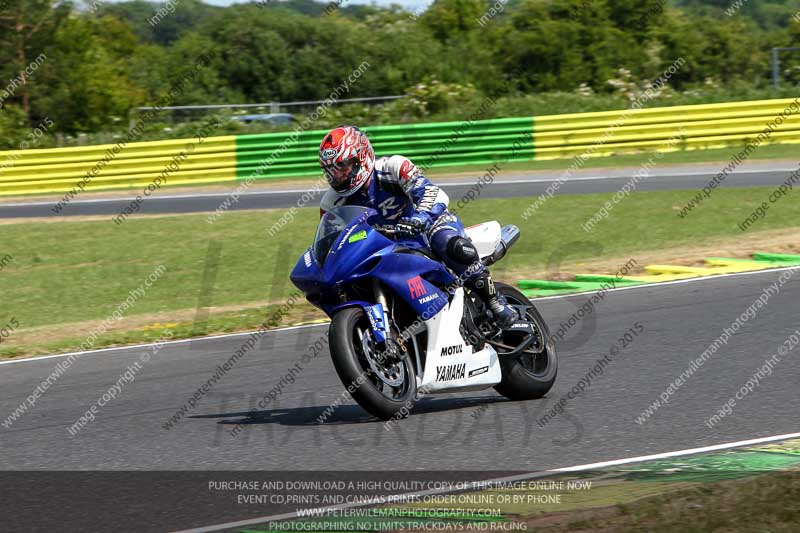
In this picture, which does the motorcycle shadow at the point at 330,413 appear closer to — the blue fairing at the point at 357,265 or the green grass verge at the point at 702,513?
the blue fairing at the point at 357,265

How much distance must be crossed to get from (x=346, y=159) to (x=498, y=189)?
16.1 m

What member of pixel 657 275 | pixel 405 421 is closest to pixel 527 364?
pixel 405 421

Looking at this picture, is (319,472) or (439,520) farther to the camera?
(319,472)

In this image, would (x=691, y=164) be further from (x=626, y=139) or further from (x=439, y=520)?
(x=439, y=520)

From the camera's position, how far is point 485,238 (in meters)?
7.57

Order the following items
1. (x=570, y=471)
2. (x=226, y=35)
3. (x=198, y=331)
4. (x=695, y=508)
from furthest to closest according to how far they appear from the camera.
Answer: (x=226, y=35) < (x=198, y=331) < (x=570, y=471) < (x=695, y=508)

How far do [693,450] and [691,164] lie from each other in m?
19.6

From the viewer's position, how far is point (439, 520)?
4.80m

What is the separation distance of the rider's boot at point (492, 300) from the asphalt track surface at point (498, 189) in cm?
1281

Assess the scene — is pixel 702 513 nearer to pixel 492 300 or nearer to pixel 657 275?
pixel 492 300

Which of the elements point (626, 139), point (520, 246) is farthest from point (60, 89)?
point (520, 246)

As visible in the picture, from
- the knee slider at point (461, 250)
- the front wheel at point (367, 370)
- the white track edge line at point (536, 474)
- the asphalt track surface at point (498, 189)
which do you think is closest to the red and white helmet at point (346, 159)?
the knee slider at point (461, 250)

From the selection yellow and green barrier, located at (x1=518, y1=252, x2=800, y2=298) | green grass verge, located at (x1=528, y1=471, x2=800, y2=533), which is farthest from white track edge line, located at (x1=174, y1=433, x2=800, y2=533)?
yellow and green barrier, located at (x1=518, y1=252, x2=800, y2=298)

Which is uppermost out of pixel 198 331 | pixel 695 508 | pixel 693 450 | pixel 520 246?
pixel 695 508
